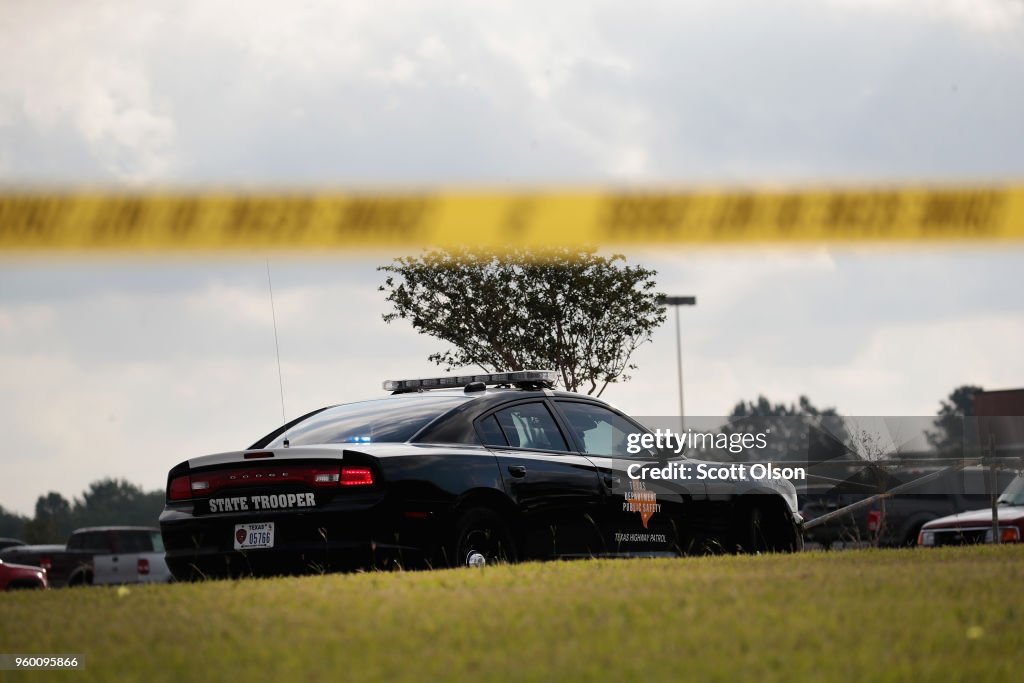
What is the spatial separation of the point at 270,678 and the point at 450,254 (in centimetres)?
2078

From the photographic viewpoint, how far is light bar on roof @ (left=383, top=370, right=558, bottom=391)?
34.4 ft

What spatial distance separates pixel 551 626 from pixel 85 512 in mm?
74317

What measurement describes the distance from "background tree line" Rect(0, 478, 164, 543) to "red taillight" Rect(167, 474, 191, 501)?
57.0 meters

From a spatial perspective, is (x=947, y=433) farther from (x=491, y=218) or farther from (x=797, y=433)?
(x=491, y=218)

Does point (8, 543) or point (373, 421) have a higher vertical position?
point (373, 421)

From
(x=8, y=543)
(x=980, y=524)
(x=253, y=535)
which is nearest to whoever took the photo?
(x=253, y=535)

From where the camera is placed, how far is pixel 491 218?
13.7m

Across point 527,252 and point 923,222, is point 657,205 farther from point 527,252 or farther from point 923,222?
point 527,252

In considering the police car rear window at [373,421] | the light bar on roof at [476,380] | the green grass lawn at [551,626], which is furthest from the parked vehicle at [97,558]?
the green grass lawn at [551,626]

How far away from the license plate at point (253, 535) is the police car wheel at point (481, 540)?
43.3 inches

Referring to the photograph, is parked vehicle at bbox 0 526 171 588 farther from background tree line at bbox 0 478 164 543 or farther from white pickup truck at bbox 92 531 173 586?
background tree line at bbox 0 478 164 543

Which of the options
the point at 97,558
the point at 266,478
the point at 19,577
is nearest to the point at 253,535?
the point at 266,478

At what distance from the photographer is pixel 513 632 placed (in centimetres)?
593

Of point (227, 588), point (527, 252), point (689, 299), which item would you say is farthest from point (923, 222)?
point (689, 299)
